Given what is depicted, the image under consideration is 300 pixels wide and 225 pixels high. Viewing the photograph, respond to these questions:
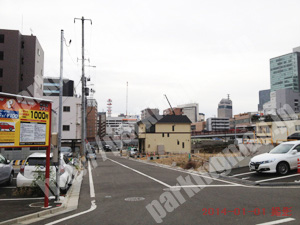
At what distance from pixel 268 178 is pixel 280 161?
1305 mm

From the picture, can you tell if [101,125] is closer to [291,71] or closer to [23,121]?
[291,71]

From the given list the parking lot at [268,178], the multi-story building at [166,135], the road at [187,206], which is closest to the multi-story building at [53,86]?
the multi-story building at [166,135]

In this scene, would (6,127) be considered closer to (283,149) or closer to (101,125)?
(283,149)

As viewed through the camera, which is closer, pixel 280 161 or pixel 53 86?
pixel 280 161

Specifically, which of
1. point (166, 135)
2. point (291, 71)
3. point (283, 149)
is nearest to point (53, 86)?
point (166, 135)

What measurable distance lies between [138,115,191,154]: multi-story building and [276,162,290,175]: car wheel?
4148cm

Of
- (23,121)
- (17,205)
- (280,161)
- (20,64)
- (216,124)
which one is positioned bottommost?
(17,205)

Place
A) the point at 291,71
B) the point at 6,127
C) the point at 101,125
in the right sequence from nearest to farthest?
1. the point at 6,127
2. the point at 101,125
3. the point at 291,71

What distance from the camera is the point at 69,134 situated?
5628 centimetres

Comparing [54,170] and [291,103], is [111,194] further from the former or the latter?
[291,103]

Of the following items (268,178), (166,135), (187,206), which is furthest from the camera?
(166,135)

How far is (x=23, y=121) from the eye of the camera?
7871 mm

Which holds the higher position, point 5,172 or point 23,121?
point 23,121

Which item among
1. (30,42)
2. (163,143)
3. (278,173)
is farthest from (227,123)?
(278,173)
